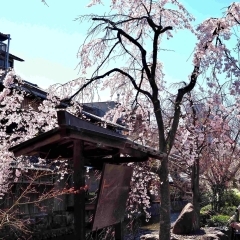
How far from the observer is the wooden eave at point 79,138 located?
13.7 ft

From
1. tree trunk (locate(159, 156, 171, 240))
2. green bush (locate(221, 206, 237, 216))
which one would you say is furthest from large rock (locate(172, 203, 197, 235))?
green bush (locate(221, 206, 237, 216))

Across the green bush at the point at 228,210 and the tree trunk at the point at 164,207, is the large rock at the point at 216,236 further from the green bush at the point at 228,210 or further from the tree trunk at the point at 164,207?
the green bush at the point at 228,210

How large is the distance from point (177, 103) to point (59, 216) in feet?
29.3

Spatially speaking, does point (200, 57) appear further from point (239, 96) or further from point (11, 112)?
point (11, 112)

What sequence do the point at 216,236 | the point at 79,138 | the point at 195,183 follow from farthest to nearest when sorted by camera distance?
the point at 195,183 → the point at 216,236 → the point at 79,138

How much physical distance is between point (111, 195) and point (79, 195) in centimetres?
99

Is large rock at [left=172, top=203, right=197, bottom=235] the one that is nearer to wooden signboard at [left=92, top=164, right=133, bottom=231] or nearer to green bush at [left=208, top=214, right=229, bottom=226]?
green bush at [left=208, top=214, right=229, bottom=226]

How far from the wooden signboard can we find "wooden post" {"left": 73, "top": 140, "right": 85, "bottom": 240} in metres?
0.39

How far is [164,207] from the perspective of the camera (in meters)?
8.61

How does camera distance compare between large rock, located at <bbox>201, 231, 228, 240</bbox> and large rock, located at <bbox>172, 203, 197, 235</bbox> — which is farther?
large rock, located at <bbox>172, 203, 197, 235</bbox>

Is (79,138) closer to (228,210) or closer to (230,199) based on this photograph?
(228,210)

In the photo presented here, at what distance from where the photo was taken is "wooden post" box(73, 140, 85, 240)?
Answer: 486cm

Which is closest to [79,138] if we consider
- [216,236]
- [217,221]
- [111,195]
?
[111,195]

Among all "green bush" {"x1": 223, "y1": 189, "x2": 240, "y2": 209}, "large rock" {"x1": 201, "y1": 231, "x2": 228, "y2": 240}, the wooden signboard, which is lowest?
"large rock" {"x1": 201, "y1": 231, "x2": 228, "y2": 240}
